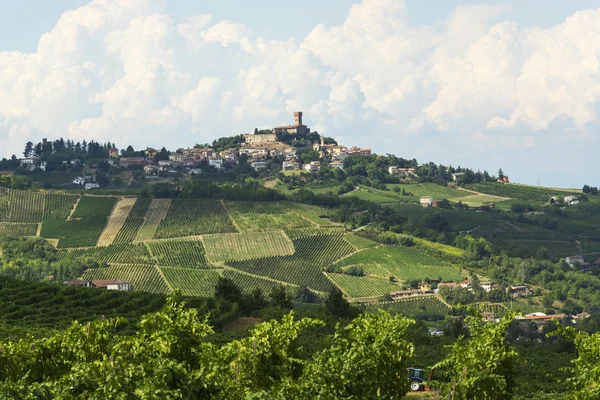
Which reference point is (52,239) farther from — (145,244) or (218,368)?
(218,368)

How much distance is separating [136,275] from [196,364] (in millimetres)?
86169

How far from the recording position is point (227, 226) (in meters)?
134

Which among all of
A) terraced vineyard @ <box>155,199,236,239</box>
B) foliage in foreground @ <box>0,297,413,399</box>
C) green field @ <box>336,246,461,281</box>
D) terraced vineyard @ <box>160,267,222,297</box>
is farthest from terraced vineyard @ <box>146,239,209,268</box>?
foliage in foreground @ <box>0,297,413,399</box>

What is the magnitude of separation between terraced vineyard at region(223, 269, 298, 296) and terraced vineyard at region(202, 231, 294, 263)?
620 cm

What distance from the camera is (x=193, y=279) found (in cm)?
10912

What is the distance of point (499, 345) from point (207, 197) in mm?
122187

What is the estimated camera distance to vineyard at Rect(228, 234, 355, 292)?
114500 millimetres

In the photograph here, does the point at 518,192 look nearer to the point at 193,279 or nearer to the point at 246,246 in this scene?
the point at 246,246

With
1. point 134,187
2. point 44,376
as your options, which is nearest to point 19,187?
point 134,187

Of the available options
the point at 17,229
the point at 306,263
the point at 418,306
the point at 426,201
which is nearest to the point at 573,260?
the point at 426,201

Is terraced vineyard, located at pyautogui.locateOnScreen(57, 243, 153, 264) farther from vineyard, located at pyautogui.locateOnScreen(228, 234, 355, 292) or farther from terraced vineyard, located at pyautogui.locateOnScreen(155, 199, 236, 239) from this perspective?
vineyard, located at pyautogui.locateOnScreen(228, 234, 355, 292)

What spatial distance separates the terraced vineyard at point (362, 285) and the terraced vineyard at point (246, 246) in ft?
32.0

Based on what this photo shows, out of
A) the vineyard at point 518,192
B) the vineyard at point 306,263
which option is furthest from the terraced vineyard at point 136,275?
the vineyard at point 518,192

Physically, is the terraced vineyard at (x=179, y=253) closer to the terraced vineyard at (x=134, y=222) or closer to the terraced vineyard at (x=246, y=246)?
the terraced vineyard at (x=246, y=246)
